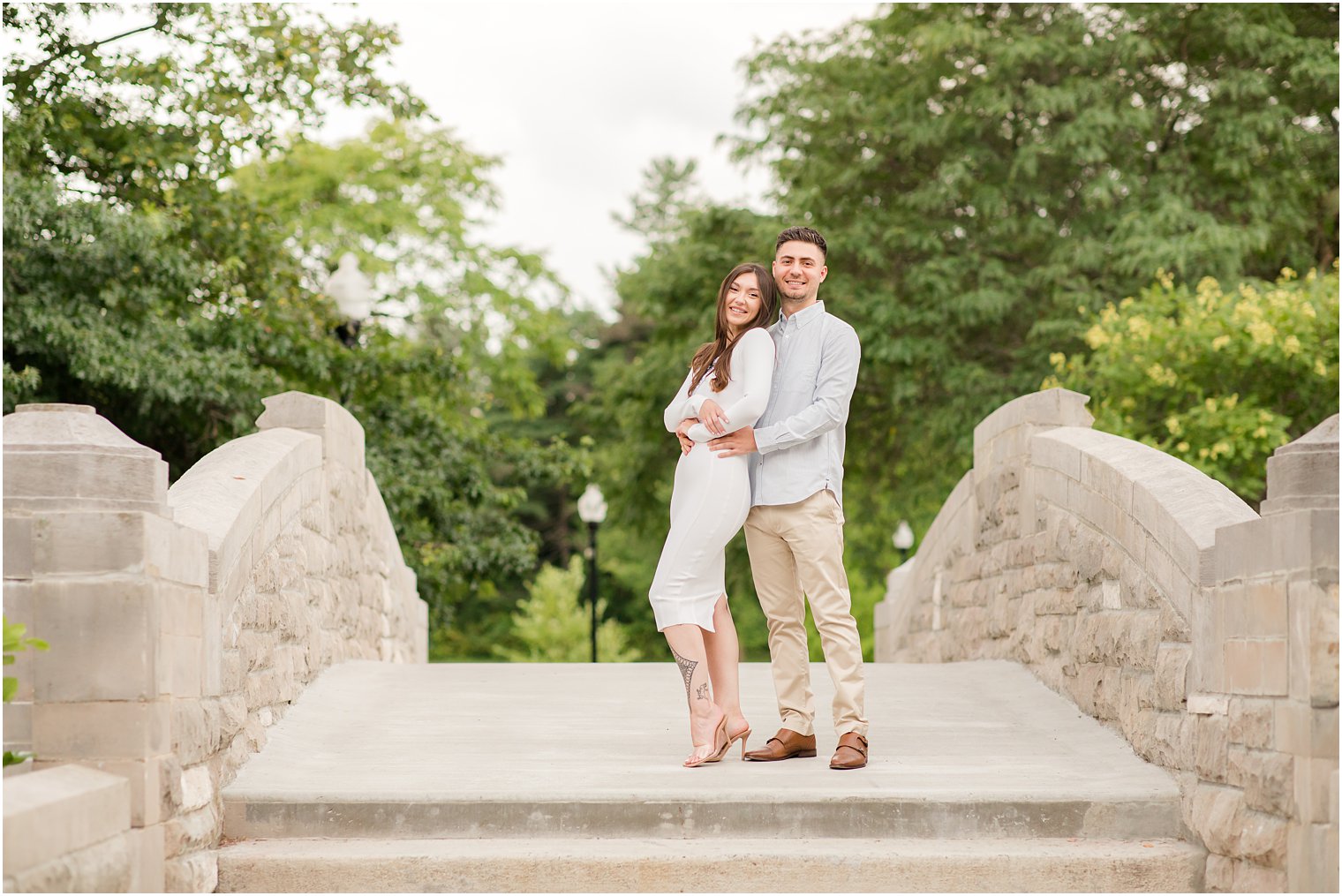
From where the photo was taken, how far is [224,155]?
11.1 m

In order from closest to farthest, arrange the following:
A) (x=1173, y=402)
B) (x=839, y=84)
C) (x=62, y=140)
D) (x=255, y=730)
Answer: (x=255, y=730) < (x=62, y=140) < (x=1173, y=402) < (x=839, y=84)

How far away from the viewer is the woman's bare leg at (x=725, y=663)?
15.8 feet

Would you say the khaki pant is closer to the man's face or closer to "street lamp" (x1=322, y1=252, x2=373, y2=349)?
the man's face

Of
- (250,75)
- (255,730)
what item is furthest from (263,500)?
(250,75)

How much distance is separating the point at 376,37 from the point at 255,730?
298 inches

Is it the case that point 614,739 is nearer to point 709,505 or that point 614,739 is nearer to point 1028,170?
point 709,505

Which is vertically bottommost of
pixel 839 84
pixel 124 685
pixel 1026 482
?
pixel 124 685

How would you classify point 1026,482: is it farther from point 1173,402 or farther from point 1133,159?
point 1133,159

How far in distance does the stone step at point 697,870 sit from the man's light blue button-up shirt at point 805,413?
121 centimetres

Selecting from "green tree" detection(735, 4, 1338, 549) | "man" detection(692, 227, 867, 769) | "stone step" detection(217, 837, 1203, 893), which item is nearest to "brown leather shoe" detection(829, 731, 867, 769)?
"man" detection(692, 227, 867, 769)

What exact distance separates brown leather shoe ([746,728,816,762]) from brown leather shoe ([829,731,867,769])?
19 cm

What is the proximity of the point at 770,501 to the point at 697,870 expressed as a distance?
1280 millimetres

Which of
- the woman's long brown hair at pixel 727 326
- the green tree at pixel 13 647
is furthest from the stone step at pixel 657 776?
the woman's long brown hair at pixel 727 326

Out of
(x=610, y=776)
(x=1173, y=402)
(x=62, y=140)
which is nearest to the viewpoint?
(x=610, y=776)
